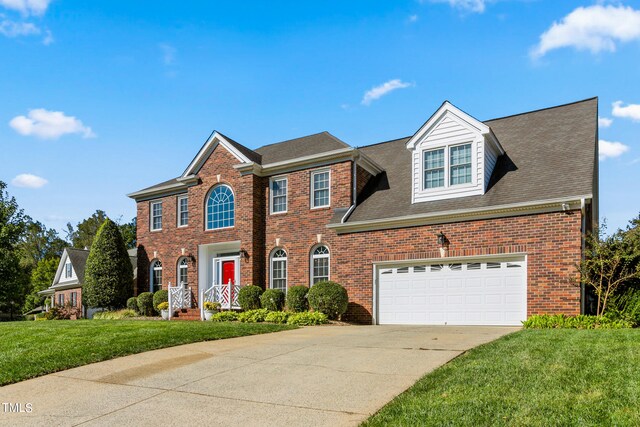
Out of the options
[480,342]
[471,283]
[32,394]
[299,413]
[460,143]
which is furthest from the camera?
[460,143]

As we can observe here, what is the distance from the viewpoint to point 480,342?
10.1 metres

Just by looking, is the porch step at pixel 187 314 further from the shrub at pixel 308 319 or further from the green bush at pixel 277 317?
the shrub at pixel 308 319

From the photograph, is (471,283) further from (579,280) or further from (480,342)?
(480,342)

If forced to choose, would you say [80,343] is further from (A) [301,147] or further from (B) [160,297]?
(A) [301,147]

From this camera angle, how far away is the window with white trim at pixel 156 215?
2572 cm

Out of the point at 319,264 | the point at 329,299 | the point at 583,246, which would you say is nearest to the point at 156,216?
the point at 319,264

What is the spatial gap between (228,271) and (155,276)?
5.24 m

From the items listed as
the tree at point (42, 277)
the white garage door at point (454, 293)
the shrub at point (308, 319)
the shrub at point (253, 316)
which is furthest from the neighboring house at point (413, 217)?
the tree at point (42, 277)

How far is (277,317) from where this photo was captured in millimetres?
17875

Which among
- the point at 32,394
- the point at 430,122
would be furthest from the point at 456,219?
the point at 32,394

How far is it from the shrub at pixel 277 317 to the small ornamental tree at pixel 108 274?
11.5 metres

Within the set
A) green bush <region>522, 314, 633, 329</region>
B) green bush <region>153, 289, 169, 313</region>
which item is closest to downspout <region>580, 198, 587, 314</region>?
green bush <region>522, 314, 633, 329</region>

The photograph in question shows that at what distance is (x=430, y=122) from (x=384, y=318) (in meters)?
6.93

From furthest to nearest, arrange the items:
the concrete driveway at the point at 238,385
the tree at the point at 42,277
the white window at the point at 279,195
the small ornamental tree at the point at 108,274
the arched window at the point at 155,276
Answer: the tree at the point at 42,277 → the small ornamental tree at the point at 108,274 → the arched window at the point at 155,276 → the white window at the point at 279,195 → the concrete driveway at the point at 238,385
